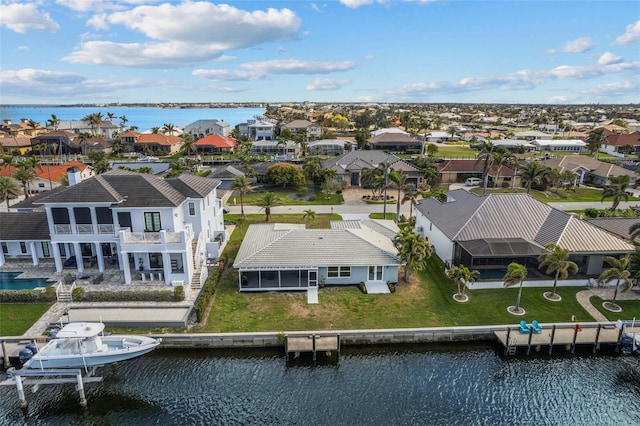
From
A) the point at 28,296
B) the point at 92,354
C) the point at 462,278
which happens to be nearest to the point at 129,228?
the point at 28,296

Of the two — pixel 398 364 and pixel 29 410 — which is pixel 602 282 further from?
pixel 29 410

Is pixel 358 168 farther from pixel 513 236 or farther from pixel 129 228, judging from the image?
pixel 129 228

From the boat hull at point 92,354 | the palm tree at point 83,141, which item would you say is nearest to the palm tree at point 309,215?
the boat hull at point 92,354

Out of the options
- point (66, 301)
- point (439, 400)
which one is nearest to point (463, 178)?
point (439, 400)

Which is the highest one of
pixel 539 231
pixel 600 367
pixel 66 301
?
pixel 539 231

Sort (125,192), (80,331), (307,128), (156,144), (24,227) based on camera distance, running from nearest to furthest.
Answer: (80,331) < (125,192) < (24,227) < (156,144) < (307,128)

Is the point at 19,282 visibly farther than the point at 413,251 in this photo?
Yes
